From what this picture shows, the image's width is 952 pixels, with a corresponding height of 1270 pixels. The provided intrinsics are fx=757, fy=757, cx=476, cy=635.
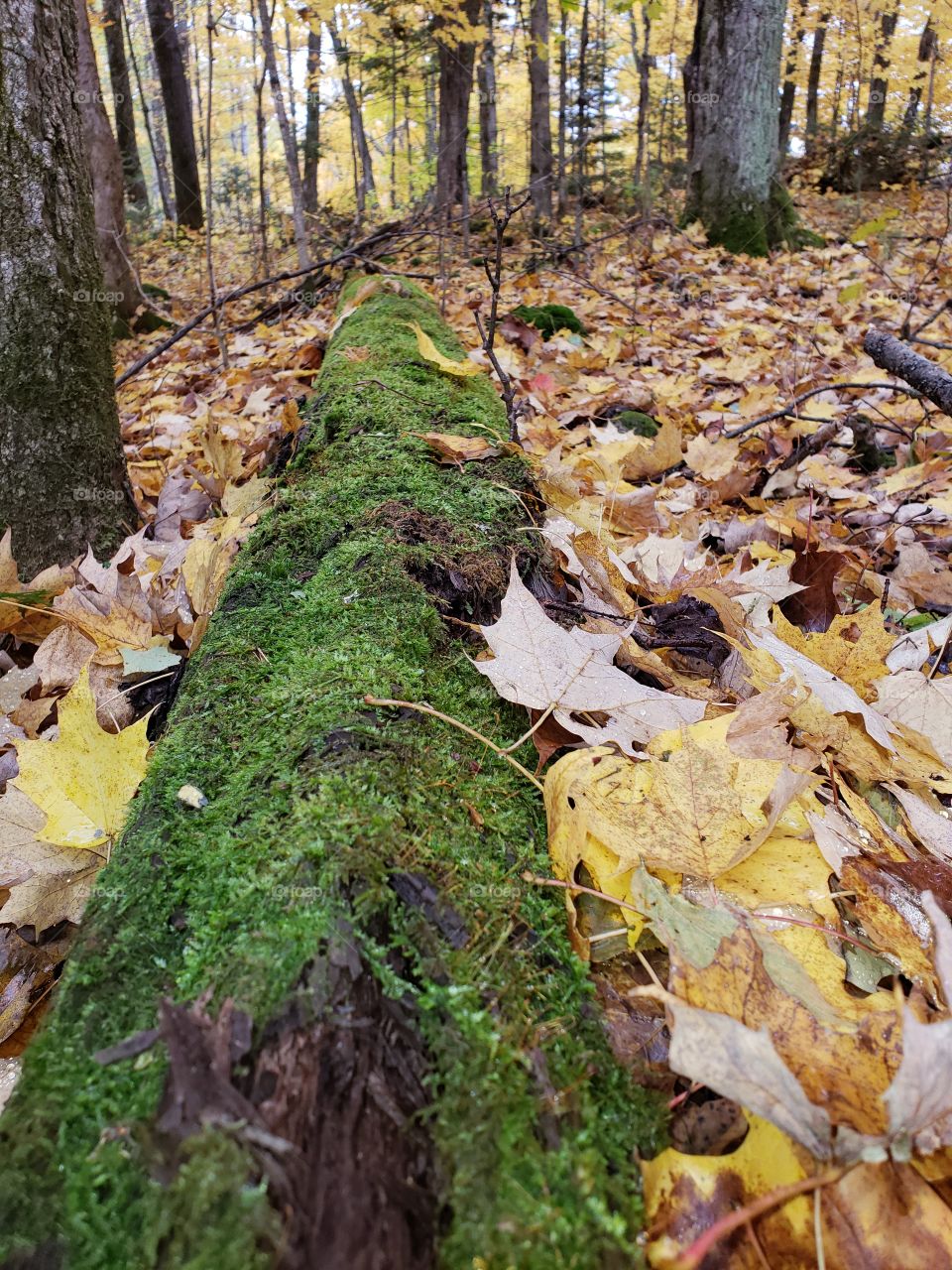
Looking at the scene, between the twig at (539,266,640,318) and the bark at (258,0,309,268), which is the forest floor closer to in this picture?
the twig at (539,266,640,318)

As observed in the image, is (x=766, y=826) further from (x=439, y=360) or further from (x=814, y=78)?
(x=814, y=78)

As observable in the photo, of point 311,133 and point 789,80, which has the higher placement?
point 789,80

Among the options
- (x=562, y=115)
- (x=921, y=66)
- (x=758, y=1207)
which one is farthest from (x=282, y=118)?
(x=921, y=66)

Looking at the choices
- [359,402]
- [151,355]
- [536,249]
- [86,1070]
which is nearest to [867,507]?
[359,402]

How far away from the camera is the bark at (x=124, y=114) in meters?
11.6

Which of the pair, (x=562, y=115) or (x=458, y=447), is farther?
(x=562, y=115)

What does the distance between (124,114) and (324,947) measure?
18.0 meters

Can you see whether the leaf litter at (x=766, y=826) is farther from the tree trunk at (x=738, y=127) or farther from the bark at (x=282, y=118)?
the tree trunk at (x=738, y=127)

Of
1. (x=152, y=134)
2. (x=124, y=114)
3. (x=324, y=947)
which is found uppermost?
(x=124, y=114)

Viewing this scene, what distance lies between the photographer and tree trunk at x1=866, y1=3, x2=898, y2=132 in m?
16.2

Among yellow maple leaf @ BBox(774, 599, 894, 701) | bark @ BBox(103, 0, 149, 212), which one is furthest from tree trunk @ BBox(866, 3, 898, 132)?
yellow maple leaf @ BBox(774, 599, 894, 701)

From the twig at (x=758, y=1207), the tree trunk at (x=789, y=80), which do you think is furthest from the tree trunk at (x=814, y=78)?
the twig at (x=758, y=1207)

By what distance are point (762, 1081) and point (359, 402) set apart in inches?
81.1

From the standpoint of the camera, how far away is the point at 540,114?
10.0 meters
